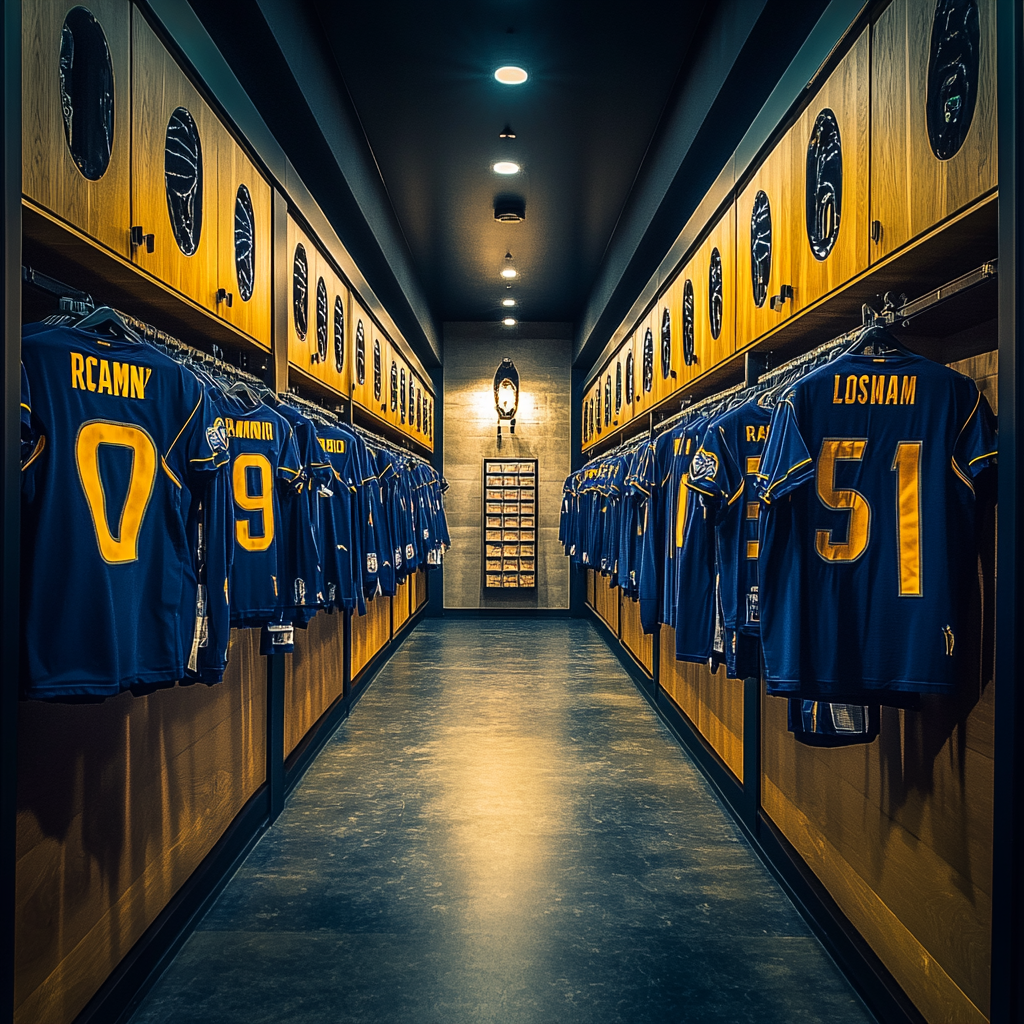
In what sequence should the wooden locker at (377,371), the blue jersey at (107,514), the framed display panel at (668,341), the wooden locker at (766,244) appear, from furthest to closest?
the wooden locker at (377,371), the framed display panel at (668,341), the wooden locker at (766,244), the blue jersey at (107,514)

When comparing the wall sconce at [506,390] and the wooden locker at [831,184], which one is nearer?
the wooden locker at [831,184]

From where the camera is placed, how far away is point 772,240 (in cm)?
299

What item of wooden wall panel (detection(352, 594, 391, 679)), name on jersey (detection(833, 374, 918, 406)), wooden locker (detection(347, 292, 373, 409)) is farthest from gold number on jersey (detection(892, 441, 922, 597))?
wooden wall panel (detection(352, 594, 391, 679))

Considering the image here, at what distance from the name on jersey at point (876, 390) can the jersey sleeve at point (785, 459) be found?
0.13 metres

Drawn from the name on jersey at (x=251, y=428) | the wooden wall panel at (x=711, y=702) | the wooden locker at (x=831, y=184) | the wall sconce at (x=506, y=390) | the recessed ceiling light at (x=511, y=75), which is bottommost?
the wooden wall panel at (x=711, y=702)

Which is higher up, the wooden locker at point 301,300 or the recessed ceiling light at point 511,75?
the recessed ceiling light at point 511,75

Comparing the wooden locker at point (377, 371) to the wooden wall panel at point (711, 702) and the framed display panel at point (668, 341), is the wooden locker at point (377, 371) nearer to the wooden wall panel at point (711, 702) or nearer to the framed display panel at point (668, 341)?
the framed display panel at point (668, 341)

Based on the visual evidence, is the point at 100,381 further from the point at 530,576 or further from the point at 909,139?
the point at 530,576

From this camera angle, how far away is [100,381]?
5.81ft

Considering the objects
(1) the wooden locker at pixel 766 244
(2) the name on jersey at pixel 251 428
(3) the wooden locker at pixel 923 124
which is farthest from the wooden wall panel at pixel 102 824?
(1) the wooden locker at pixel 766 244

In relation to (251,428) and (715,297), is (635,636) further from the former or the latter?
(251,428)

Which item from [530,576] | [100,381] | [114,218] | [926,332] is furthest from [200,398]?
[530,576]

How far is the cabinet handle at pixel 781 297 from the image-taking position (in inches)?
109

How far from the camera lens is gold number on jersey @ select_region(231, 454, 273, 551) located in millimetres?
2713
